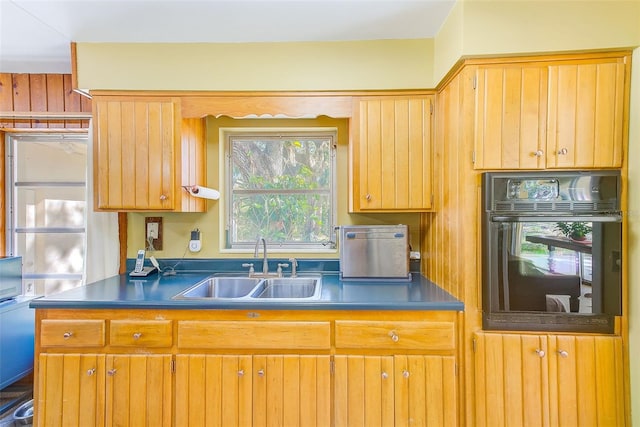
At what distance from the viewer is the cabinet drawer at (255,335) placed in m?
1.48

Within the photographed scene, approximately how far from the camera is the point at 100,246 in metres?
2.12

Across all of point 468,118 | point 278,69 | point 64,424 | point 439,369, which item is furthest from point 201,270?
point 468,118

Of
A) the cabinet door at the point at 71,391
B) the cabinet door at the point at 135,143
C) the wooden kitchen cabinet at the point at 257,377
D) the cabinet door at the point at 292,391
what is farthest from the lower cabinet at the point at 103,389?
the cabinet door at the point at 135,143

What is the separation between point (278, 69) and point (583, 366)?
2.21 meters

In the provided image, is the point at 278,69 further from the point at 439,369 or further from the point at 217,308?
the point at 439,369

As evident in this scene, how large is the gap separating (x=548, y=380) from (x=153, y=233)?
2.50 metres

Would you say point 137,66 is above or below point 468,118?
above

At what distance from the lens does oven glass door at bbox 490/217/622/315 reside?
1373 millimetres

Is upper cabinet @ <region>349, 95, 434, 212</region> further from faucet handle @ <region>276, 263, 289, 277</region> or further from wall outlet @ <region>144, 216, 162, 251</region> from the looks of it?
wall outlet @ <region>144, 216, 162, 251</region>

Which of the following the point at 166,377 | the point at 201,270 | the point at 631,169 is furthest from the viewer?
the point at 201,270

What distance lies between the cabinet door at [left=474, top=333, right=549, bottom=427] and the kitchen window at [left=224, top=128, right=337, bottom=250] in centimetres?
122

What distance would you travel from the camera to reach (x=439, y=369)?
146cm

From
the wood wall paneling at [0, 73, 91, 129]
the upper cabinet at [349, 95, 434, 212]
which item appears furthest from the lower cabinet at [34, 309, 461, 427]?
the wood wall paneling at [0, 73, 91, 129]

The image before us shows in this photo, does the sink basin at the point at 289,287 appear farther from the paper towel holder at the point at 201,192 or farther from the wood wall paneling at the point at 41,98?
the wood wall paneling at the point at 41,98
